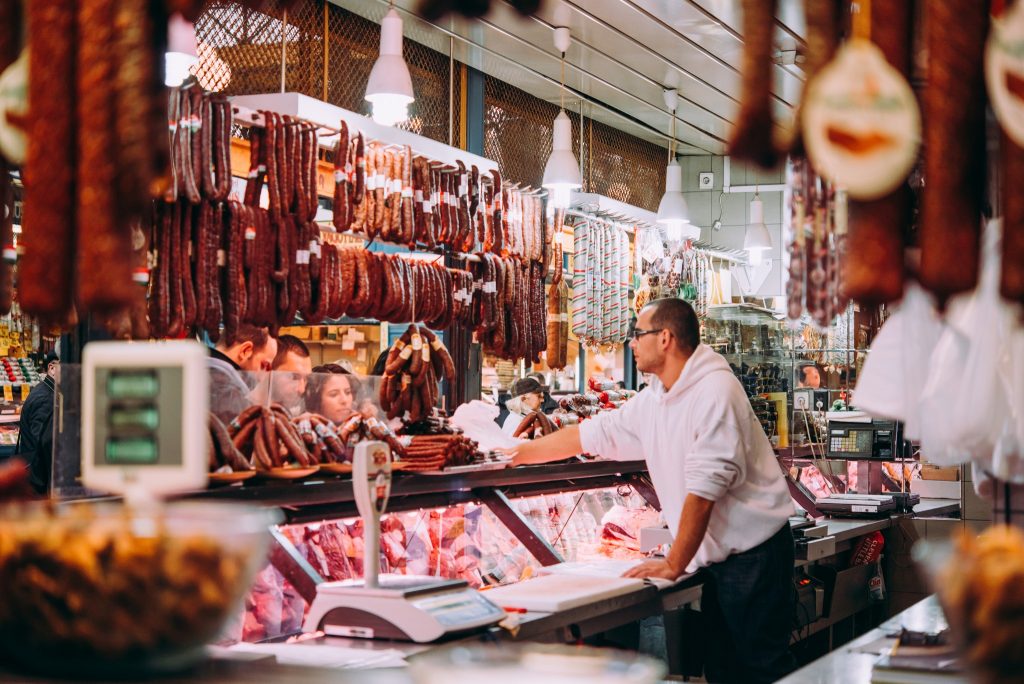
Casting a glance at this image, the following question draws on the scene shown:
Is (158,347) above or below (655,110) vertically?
below

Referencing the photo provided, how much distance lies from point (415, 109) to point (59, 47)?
25.3 feet

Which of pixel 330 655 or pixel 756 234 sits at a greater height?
pixel 756 234

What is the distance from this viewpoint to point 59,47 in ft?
6.43

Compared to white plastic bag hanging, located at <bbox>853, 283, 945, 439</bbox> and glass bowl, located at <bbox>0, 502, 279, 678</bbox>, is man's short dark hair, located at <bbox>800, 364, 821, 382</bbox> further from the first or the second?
glass bowl, located at <bbox>0, 502, 279, 678</bbox>

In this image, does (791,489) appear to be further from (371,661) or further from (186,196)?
(371,661)

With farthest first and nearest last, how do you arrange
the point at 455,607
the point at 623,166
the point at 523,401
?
the point at 623,166 < the point at 523,401 < the point at 455,607

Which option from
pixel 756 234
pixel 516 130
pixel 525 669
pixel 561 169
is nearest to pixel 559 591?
pixel 525 669

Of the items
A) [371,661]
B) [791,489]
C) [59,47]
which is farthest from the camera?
[791,489]

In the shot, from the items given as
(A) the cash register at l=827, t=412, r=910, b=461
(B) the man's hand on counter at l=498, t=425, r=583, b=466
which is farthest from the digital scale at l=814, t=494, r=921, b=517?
(B) the man's hand on counter at l=498, t=425, r=583, b=466

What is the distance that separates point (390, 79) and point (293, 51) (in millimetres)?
2288

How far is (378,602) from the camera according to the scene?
364 centimetres

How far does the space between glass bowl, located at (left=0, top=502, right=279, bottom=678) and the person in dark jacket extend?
17.1 feet

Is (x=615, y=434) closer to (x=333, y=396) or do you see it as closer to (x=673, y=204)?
(x=333, y=396)

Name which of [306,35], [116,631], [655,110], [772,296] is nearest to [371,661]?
[116,631]
